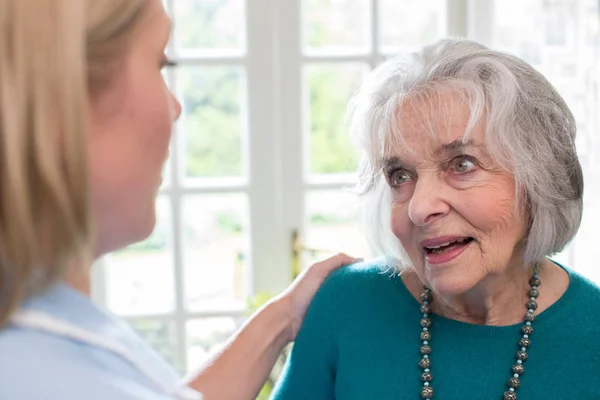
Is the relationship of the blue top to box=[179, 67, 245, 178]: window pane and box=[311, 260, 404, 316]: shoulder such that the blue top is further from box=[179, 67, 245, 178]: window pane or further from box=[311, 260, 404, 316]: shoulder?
box=[179, 67, 245, 178]: window pane

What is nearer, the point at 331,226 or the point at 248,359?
the point at 248,359

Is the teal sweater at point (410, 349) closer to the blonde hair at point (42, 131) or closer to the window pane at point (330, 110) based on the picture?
the blonde hair at point (42, 131)

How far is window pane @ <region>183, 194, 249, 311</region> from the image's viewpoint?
9.81ft

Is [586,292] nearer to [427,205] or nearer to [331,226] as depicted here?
[427,205]

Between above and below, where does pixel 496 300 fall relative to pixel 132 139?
below

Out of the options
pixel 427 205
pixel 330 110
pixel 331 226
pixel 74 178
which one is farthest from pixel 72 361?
pixel 331 226

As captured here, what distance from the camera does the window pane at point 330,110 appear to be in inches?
117

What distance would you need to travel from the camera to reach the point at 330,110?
3.20 metres

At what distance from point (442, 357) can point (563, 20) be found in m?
1.69

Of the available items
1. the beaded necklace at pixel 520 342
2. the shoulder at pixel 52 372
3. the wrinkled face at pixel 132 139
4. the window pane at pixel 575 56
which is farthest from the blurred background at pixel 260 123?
the shoulder at pixel 52 372

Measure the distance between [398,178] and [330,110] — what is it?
170 cm

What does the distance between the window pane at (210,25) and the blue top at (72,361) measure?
2237 mm

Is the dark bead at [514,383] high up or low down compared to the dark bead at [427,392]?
up

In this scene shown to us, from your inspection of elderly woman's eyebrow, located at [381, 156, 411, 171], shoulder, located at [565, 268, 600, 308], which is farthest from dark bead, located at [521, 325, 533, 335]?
elderly woman's eyebrow, located at [381, 156, 411, 171]
